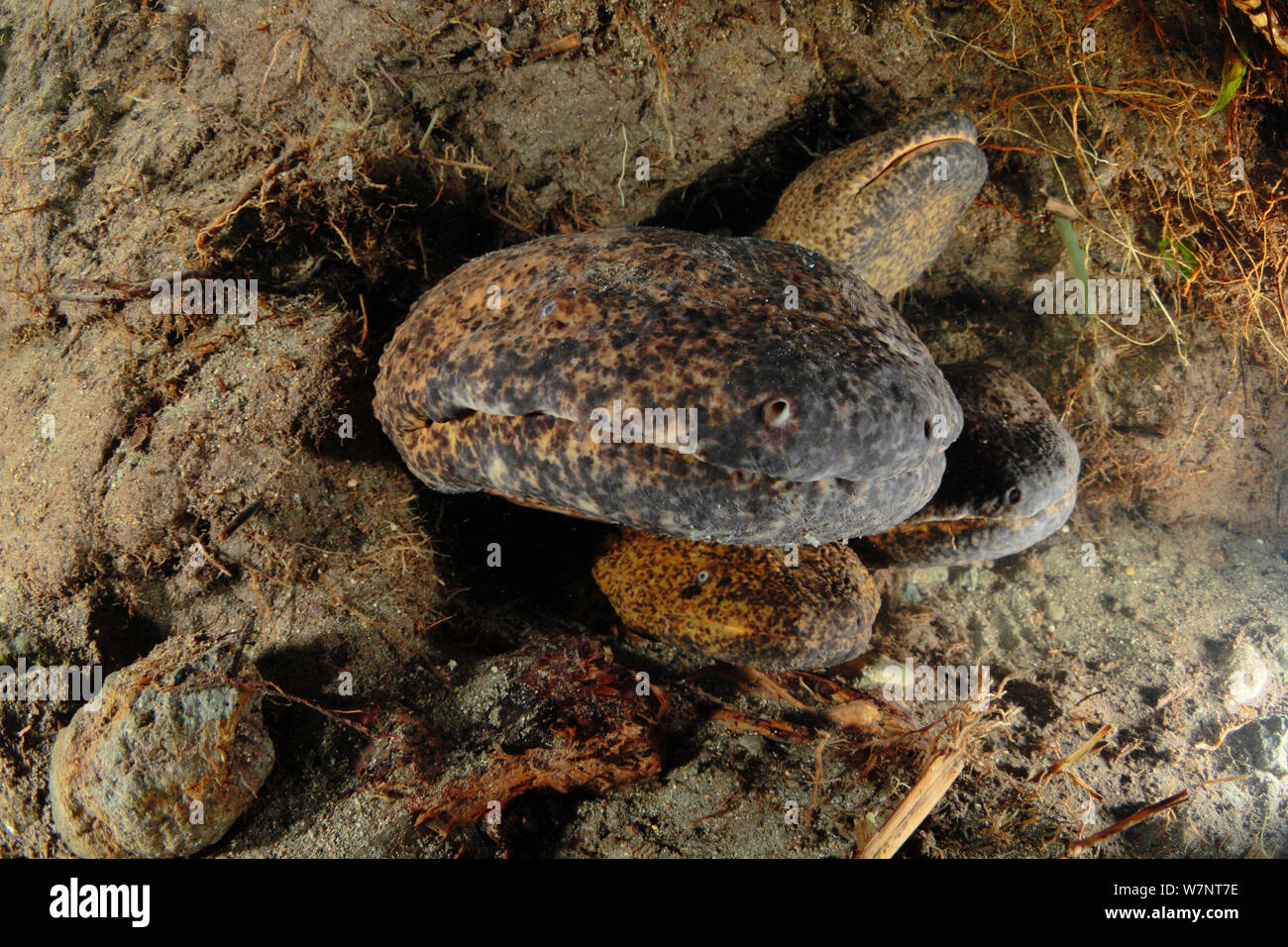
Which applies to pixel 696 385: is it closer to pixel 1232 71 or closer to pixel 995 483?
pixel 995 483

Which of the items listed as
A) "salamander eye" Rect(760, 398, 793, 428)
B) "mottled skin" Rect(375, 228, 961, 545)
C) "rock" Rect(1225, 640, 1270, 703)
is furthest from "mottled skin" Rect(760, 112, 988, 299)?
"rock" Rect(1225, 640, 1270, 703)

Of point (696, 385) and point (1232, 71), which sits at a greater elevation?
point (1232, 71)

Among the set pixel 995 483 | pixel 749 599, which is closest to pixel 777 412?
Result: pixel 749 599

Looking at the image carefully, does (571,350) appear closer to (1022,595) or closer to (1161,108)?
(1022,595)

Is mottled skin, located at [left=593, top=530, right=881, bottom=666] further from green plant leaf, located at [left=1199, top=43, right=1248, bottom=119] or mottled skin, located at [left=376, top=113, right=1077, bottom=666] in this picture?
green plant leaf, located at [left=1199, top=43, right=1248, bottom=119]

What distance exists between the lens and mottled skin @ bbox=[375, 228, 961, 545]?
168 cm

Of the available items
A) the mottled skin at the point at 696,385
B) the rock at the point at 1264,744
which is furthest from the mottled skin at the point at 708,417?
the rock at the point at 1264,744

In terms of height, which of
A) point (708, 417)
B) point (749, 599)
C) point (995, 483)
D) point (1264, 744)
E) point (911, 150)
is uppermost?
point (911, 150)

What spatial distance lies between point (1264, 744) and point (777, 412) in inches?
150

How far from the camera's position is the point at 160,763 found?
205cm
